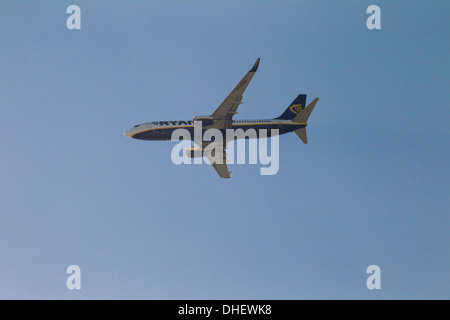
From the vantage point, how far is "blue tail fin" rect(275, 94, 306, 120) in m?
71.0

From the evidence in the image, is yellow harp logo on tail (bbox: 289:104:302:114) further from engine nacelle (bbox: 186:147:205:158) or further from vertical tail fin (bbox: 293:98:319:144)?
engine nacelle (bbox: 186:147:205:158)

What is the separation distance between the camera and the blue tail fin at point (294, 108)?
71.0 meters

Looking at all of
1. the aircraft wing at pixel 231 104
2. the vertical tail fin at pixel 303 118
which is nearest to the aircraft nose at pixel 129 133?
the aircraft wing at pixel 231 104

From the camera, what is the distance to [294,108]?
7156 centimetres

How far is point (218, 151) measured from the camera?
69.7 metres

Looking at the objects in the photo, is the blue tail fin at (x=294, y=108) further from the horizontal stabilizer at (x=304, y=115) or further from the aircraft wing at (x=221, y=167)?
the aircraft wing at (x=221, y=167)

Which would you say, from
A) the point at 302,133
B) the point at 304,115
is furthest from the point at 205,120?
the point at 302,133

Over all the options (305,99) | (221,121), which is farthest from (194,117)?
(305,99)

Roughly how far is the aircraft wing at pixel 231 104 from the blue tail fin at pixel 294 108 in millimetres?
12097

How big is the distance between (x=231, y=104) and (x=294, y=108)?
15394mm

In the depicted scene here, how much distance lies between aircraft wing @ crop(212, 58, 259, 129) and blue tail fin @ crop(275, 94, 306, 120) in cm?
1210

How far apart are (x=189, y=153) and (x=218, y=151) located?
4.47 metres

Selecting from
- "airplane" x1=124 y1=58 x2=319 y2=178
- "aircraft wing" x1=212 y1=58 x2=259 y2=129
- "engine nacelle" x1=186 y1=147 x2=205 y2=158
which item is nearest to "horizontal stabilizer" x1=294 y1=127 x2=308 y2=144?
"airplane" x1=124 y1=58 x2=319 y2=178

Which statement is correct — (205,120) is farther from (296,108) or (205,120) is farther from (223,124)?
(296,108)
